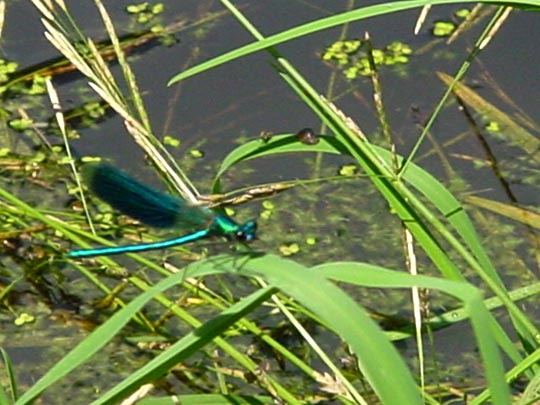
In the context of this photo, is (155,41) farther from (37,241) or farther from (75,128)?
(37,241)

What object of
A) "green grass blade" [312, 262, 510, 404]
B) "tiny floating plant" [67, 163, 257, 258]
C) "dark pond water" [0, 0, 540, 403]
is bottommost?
"dark pond water" [0, 0, 540, 403]

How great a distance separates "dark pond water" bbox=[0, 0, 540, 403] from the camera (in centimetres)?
298

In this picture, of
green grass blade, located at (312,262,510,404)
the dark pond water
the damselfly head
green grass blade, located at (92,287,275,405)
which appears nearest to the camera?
green grass blade, located at (312,262,510,404)

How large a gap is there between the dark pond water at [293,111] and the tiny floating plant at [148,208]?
88 cm

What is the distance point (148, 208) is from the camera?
1.97 m

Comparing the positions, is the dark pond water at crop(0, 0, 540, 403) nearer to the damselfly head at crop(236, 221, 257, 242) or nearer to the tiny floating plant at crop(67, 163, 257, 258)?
the tiny floating plant at crop(67, 163, 257, 258)

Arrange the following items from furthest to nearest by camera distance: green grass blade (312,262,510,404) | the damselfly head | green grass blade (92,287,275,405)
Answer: the damselfly head < green grass blade (92,287,275,405) < green grass blade (312,262,510,404)

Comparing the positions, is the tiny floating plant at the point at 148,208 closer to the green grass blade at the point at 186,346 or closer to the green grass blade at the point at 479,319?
the green grass blade at the point at 186,346

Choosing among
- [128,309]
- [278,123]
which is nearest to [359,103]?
[278,123]

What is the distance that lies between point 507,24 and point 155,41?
1.05 metres

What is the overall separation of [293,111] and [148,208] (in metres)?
1.32

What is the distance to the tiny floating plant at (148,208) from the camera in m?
1.92

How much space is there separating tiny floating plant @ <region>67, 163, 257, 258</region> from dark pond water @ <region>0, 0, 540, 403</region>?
2.87 ft

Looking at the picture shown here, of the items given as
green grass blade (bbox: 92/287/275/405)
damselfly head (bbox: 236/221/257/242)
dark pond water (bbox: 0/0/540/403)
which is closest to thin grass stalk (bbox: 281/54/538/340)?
damselfly head (bbox: 236/221/257/242)
